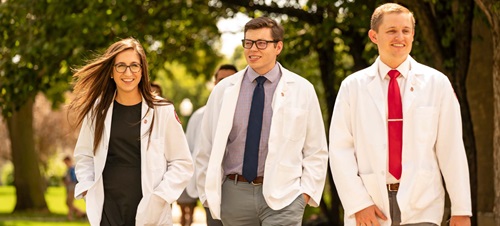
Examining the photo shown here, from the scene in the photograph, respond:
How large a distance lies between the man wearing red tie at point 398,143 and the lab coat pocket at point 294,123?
34.7 inches

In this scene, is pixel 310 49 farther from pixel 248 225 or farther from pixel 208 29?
pixel 248 225

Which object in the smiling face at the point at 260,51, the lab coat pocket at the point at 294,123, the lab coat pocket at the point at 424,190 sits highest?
the smiling face at the point at 260,51

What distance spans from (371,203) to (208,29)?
15223 mm

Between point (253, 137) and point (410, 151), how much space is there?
1461 mm

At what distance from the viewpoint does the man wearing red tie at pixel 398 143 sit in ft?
21.0

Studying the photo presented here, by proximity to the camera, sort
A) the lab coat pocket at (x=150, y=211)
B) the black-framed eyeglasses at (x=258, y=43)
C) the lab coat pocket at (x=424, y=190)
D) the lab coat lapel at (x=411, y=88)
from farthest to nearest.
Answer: the black-framed eyeglasses at (x=258, y=43) < the lab coat pocket at (x=150, y=211) < the lab coat lapel at (x=411, y=88) < the lab coat pocket at (x=424, y=190)

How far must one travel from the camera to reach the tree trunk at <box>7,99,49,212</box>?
30.2m

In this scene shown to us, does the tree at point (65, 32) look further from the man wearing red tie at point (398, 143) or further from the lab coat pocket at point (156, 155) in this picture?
the man wearing red tie at point (398, 143)

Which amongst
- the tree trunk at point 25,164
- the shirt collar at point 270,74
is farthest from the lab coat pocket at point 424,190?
the tree trunk at point 25,164

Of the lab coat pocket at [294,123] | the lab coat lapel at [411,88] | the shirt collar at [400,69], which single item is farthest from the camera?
the lab coat pocket at [294,123]

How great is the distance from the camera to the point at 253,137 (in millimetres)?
7555

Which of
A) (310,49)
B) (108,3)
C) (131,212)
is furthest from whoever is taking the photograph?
(310,49)

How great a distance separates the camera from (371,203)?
648 cm

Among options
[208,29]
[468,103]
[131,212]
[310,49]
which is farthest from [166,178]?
[208,29]
